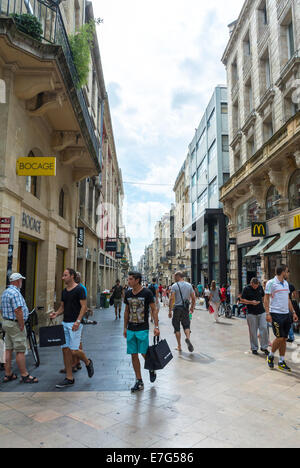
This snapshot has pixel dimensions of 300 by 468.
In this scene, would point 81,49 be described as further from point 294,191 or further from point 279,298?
point 294,191

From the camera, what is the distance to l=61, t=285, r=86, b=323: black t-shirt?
205 inches

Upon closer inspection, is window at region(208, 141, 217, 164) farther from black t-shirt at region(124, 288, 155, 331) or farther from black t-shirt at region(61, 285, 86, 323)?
black t-shirt at region(61, 285, 86, 323)

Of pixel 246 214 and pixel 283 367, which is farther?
pixel 246 214

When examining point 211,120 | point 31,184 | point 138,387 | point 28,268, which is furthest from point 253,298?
point 211,120

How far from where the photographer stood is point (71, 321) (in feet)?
17.0

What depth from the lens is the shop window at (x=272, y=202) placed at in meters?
15.7

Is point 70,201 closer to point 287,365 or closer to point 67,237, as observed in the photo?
point 67,237

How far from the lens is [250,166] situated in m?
17.9

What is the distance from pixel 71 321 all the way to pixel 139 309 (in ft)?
3.75

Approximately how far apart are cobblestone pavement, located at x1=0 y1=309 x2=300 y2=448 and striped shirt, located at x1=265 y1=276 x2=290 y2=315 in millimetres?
1116

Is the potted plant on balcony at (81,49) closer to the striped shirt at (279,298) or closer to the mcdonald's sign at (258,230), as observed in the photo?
the striped shirt at (279,298)

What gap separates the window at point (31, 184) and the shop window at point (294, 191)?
34.1 ft

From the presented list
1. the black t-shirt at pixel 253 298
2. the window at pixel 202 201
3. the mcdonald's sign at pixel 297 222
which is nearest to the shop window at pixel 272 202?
the mcdonald's sign at pixel 297 222

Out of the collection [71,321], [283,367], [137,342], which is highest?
[71,321]
